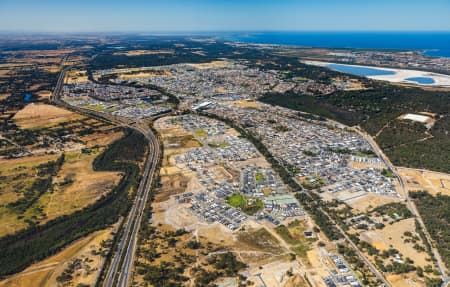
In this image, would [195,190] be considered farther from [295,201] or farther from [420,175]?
[420,175]

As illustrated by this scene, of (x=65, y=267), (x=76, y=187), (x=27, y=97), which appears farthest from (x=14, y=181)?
(x=27, y=97)

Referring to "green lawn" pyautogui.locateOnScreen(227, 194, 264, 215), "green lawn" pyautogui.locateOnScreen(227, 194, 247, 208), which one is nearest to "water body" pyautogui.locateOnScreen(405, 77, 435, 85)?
"green lawn" pyautogui.locateOnScreen(227, 194, 264, 215)

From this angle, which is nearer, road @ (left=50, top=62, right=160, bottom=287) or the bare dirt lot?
road @ (left=50, top=62, right=160, bottom=287)

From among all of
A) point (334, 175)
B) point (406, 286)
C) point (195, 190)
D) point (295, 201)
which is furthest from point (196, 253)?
point (334, 175)

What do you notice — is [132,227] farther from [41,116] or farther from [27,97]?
[27,97]

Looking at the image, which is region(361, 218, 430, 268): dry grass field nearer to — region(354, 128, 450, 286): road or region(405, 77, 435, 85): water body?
region(354, 128, 450, 286): road
